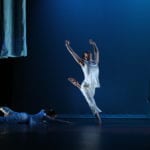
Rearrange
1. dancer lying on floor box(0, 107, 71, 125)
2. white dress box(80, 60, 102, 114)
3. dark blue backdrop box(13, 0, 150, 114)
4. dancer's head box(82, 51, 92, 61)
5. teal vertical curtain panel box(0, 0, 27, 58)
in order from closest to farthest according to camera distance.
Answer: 1. dancer lying on floor box(0, 107, 71, 125)
2. dancer's head box(82, 51, 92, 61)
3. white dress box(80, 60, 102, 114)
4. teal vertical curtain panel box(0, 0, 27, 58)
5. dark blue backdrop box(13, 0, 150, 114)

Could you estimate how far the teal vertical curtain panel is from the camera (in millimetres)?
8125

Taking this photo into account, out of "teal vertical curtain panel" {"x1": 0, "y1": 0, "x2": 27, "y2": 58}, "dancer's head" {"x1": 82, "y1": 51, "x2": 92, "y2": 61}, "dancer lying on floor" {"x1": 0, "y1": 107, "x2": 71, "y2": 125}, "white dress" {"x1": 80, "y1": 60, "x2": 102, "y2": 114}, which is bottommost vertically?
"dancer lying on floor" {"x1": 0, "y1": 107, "x2": 71, "y2": 125}

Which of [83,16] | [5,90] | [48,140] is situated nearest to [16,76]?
[5,90]

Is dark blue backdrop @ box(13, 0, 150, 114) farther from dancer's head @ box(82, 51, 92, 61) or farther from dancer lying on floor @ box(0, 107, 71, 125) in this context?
dancer lying on floor @ box(0, 107, 71, 125)

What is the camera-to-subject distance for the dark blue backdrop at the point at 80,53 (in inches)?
344

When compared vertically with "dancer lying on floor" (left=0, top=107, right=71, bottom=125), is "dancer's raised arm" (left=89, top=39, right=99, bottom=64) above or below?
above

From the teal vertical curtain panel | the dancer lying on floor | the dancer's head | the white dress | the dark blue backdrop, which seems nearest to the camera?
the dancer lying on floor

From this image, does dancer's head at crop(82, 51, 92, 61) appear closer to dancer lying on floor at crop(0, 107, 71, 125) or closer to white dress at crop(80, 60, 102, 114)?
white dress at crop(80, 60, 102, 114)

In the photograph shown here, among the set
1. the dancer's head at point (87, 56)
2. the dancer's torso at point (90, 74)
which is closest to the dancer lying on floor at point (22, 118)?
the dancer's torso at point (90, 74)

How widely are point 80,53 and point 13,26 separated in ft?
5.11

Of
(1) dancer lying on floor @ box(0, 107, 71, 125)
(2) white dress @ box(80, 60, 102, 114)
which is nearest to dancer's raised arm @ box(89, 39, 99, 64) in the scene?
(2) white dress @ box(80, 60, 102, 114)

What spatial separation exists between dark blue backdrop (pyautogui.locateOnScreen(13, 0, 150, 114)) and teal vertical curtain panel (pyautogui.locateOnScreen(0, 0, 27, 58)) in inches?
26.9

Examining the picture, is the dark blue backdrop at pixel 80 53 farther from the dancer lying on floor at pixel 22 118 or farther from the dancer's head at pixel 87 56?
the dancer lying on floor at pixel 22 118

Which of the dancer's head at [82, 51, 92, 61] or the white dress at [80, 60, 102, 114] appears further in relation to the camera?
the white dress at [80, 60, 102, 114]
